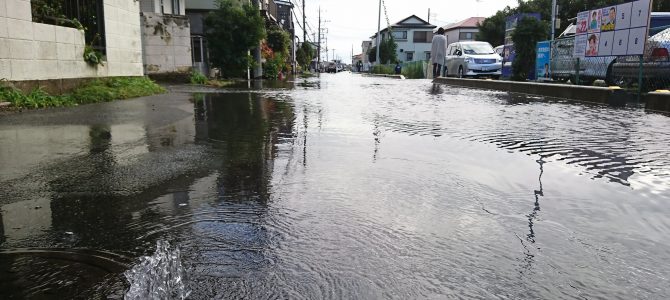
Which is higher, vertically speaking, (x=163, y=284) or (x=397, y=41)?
(x=397, y=41)

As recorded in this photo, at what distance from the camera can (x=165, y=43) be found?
1823cm

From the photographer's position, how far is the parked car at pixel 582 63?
15.0 m

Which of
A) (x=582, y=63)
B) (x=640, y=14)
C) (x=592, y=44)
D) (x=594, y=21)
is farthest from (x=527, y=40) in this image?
(x=640, y=14)

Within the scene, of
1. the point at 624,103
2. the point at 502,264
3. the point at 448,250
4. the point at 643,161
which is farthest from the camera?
the point at 624,103

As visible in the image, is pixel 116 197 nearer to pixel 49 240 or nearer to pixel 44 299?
pixel 49 240

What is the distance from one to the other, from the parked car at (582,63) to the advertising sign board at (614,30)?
0.25 m

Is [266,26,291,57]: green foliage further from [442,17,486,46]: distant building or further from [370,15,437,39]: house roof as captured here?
[370,15,437,39]: house roof

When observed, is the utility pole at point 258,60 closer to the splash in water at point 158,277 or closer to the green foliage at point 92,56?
the green foliage at point 92,56

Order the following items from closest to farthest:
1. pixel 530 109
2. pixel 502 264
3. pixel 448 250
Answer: pixel 502 264 < pixel 448 250 < pixel 530 109

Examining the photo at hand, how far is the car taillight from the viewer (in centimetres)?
1194

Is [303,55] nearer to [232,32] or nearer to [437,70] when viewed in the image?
[437,70]

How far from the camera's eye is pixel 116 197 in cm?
347

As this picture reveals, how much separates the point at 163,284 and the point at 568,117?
27.9 ft

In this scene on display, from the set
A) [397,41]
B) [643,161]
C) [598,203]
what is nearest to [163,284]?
[598,203]
